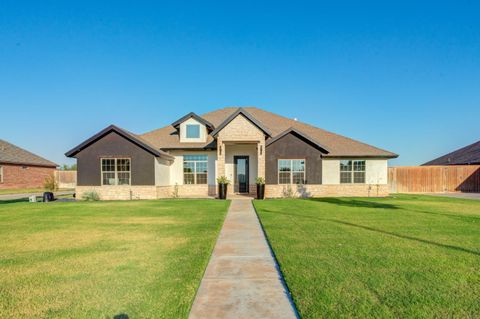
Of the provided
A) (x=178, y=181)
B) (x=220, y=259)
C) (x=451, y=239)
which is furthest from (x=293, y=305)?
(x=178, y=181)

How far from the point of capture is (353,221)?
1020cm

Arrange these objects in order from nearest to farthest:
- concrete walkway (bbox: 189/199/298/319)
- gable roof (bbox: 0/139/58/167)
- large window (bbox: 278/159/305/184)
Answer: concrete walkway (bbox: 189/199/298/319)
large window (bbox: 278/159/305/184)
gable roof (bbox: 0/139/58/167)

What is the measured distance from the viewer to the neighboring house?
3136 centimetres

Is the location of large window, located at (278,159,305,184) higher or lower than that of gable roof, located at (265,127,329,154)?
lower

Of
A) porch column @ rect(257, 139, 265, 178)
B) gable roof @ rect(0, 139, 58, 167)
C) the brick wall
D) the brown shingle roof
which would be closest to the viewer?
porch column @ rect(257, 139, 265, 178)

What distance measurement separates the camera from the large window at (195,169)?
837 inches

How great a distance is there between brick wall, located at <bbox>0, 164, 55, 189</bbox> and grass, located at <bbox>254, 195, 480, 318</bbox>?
34.8 metres

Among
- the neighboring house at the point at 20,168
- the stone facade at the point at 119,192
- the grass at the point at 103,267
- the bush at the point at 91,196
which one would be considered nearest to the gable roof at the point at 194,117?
the stone facade at the point at 119,192

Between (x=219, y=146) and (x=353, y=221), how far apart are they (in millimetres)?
11187

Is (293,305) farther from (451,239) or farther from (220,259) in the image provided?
(451,239)

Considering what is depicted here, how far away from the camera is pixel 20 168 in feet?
109

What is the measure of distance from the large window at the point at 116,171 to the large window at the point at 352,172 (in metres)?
15.6

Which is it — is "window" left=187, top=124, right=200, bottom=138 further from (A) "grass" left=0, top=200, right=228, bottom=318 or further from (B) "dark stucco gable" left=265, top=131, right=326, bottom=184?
(A) "grass" left=0, top=200, right=228, bottom=318

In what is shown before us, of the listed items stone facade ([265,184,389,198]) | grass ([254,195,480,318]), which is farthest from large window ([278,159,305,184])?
grass ([254,195,480,318])
